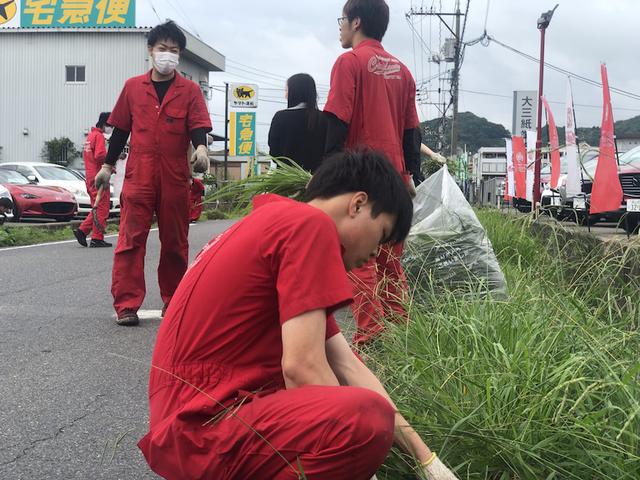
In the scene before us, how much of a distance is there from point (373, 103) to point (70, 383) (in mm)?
2034

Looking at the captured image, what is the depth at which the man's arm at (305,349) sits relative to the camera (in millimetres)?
1760

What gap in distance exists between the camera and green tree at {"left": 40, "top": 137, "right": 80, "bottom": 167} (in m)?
36.3

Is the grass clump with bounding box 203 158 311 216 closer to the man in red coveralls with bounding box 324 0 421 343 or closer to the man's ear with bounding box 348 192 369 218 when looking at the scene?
the man in red coveralls with bounding box 324 0 421 343

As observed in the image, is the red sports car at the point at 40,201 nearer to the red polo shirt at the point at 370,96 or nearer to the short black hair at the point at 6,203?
the short black hair at the point at 6,203

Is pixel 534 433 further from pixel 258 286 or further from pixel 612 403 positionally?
pixel 258 286

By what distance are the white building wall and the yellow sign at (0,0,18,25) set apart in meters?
0.74

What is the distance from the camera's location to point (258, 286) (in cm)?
185

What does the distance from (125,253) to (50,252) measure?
5.07 metres

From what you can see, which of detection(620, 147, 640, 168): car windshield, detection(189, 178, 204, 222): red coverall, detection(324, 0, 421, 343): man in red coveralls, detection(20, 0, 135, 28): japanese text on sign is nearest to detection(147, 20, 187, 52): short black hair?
detection(189, 178, 204, 222): red coverall

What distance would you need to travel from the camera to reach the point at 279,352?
1972 mm

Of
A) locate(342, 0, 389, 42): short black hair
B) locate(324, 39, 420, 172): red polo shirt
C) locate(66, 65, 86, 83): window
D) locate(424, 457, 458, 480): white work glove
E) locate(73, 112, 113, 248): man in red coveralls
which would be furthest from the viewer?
locate(66, 65, 86, 83): window

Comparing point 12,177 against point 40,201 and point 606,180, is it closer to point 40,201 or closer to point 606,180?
point 40,201

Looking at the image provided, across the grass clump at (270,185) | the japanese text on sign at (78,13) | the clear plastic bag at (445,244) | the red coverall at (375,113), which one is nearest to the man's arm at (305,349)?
the red coverall at (375,113)

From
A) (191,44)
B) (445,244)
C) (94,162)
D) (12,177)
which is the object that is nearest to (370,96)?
(445,244)
